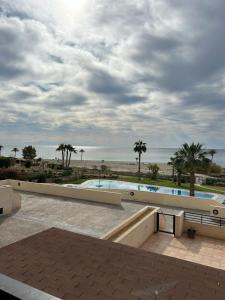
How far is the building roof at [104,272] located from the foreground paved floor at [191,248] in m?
5.40

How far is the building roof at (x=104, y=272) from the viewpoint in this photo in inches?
225

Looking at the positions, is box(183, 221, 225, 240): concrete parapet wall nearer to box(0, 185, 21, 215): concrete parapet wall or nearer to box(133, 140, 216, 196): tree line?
box(0, 185, 21, 215): concrete parapet wall

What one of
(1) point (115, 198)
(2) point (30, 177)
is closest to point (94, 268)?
(1) point (115, 198)

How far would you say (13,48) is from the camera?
42.3 feet

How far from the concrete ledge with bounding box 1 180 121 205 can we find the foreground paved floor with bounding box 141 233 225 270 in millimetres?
3716

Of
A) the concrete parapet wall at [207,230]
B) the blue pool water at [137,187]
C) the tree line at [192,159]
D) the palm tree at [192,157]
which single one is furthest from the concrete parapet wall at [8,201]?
the palm tree at [192,157]

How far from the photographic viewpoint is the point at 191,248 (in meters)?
13.7

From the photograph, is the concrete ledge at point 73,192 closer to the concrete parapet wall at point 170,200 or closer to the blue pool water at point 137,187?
the concrete parapet wall at point 170,200

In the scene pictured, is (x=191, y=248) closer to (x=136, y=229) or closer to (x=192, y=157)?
(x=136, y=229)

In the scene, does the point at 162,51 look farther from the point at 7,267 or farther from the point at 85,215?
the point at 7,267

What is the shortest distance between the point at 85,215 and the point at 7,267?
748cm

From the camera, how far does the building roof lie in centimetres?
573

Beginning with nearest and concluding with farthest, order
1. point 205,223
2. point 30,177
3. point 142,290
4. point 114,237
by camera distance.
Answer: point 142,290 < point 114,237 < point 205,223 < point 30,177

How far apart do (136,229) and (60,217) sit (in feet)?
13.1
